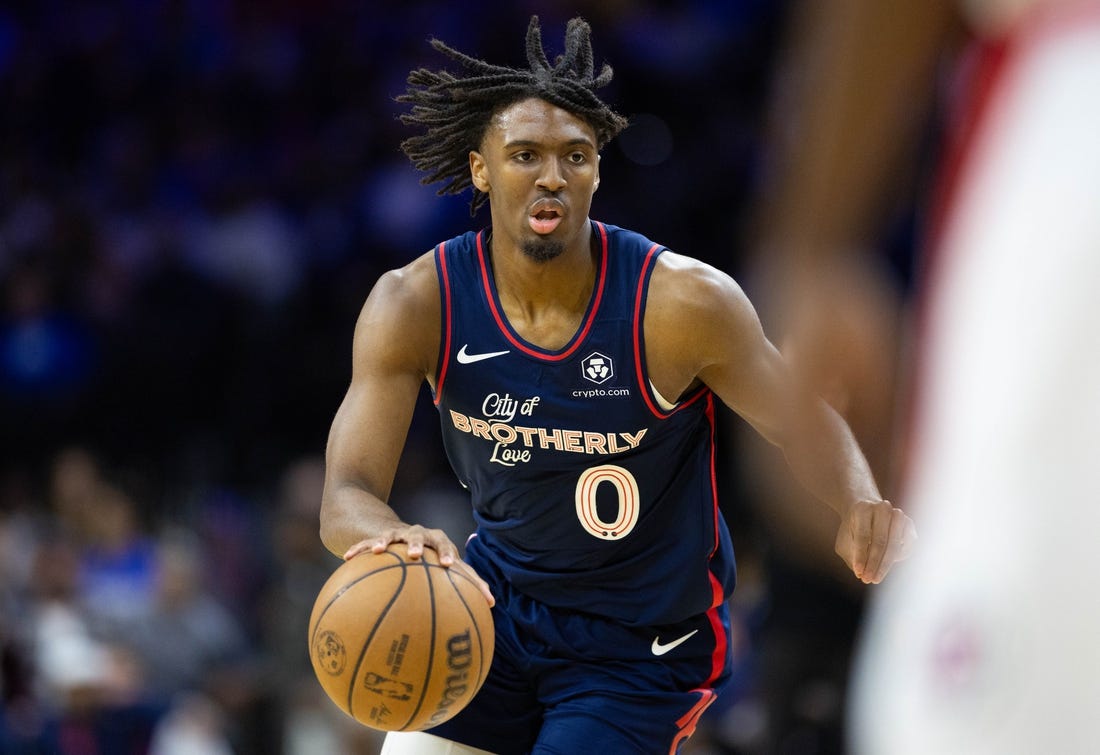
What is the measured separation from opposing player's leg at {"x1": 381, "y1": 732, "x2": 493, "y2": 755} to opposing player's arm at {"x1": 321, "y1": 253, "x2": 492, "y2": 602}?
0.53m

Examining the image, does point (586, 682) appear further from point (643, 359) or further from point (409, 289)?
point (409, 289)

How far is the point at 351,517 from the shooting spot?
3.98m

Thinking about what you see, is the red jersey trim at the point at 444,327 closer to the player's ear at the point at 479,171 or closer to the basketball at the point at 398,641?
the player's ear at the point at 479,171

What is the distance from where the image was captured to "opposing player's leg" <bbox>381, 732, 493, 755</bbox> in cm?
404

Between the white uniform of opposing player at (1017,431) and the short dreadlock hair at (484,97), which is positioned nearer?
the white uniform of opposing player at (1017,431)

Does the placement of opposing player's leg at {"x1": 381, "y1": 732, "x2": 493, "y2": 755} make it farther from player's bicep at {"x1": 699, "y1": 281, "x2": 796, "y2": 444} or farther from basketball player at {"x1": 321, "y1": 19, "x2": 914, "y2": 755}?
player's bicep at {"x1": 699, "y1": 281, "x2": 796, "y2": 444}

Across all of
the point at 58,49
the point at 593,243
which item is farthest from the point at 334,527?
the point at 58,49

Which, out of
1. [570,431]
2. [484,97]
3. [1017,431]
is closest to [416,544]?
[570,431]

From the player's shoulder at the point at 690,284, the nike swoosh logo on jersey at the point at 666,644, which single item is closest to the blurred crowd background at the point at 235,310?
the nike swoosh logo on jersey at the point at 666,644

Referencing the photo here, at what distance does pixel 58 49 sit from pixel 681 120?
4756 millimetres

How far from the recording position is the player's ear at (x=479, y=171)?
4.55m

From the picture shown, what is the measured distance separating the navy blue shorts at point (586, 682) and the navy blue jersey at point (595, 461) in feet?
0.21

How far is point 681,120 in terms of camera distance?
10.2 metres

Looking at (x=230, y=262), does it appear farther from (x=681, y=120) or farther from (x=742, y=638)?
(x=742, y=638)
